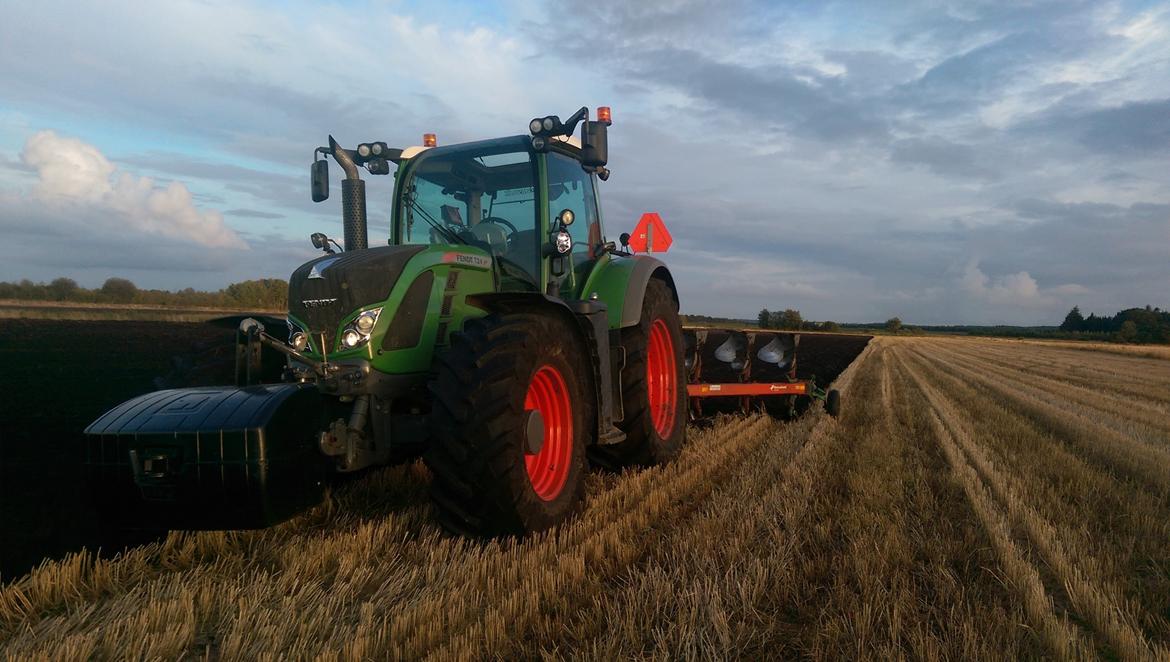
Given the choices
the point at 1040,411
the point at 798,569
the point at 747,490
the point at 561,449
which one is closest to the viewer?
the point at 798,569

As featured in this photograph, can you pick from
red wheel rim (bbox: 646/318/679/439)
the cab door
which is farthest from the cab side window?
red wheel rim (bbox: 646/318/679/439)

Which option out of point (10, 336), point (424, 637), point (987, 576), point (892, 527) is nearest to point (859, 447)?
point (892, 527)

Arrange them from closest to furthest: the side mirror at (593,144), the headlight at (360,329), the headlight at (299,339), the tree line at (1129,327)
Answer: the headlight at (360,329)
the headlight at (299,339)
the side mirror at (593,144)
the tree line at (1129,327)

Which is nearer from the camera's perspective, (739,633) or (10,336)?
(739,633)

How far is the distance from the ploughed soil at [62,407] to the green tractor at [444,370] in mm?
606

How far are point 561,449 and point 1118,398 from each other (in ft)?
43.3

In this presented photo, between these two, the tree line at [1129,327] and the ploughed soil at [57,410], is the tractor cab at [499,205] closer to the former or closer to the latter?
the ploughed soil at [57,410]

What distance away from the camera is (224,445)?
282 cm

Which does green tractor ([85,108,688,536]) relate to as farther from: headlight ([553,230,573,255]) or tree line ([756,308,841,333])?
tree line ([756,308,841,333])

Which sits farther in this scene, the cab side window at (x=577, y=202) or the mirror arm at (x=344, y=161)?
the cab side window at (x=577, y=202)

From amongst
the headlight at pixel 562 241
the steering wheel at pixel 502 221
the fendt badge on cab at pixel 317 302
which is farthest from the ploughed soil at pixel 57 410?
the headlight at pixel 562 241

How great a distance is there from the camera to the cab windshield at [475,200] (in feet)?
15.5

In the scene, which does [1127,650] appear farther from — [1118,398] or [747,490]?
[1118,398]

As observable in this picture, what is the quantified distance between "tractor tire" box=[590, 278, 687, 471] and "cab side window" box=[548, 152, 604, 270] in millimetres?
612
